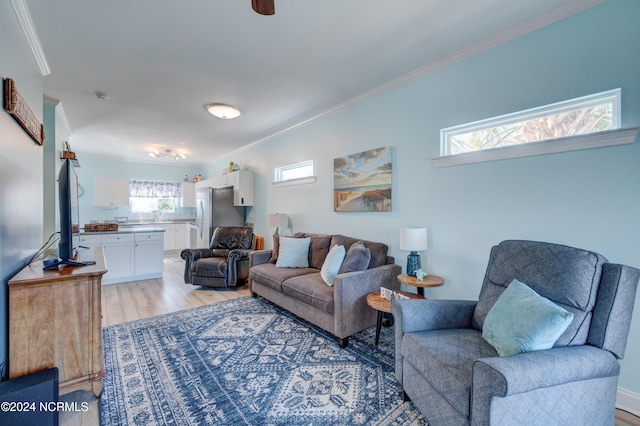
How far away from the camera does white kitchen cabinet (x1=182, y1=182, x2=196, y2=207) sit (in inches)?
307

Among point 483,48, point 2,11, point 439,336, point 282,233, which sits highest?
point 483,48

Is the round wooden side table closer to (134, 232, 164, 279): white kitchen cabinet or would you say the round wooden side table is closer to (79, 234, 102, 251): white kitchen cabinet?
(134, 232, 164, 279): white kitchen cabinet

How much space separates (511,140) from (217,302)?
12.3 feet

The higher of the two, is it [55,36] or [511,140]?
[55,36]

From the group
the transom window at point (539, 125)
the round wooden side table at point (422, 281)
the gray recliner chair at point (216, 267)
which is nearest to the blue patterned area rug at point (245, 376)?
the round wooden side table at point (422, 281)

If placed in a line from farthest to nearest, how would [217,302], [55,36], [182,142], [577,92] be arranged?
[182,142]
[217,302]
[55,36]
[577,92]

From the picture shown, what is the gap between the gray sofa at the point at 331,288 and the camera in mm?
2430

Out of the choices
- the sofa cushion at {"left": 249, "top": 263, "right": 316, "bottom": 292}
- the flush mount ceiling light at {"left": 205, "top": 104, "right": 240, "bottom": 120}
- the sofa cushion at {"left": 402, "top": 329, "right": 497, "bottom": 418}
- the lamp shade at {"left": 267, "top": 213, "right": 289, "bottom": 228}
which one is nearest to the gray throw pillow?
the sofa cushion at {"left": 249, "top": 263, "right": 316, "bottom": 292}

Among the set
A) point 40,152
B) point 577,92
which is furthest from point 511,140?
point 40,152

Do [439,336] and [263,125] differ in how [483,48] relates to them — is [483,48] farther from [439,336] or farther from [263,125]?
[263,125]

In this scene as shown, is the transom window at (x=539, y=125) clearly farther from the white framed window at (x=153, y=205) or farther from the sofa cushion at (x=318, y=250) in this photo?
the white framed window at (x=153, y=205)

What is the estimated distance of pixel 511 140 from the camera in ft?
7.32

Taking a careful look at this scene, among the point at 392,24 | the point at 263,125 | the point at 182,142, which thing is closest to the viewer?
the point at 392,24

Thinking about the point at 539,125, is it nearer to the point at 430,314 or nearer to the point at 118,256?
the point at 430,314
